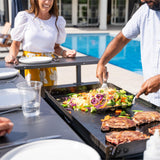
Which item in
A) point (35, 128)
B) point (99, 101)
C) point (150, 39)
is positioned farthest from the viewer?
point (150, 39)

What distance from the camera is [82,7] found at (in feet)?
88.6

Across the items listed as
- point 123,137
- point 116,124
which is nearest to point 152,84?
point 116,124

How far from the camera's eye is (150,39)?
2438 millimetres

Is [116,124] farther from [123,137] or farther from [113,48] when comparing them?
[113,48]

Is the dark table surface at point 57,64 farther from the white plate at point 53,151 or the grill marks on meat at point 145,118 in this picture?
the white plate at point 53,151

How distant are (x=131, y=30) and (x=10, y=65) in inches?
62.6

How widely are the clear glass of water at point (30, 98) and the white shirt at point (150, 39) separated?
1.33 metres

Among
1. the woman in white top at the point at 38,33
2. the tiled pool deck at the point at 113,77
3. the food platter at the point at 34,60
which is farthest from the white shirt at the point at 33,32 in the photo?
the tiled pool deck at the point at 113,77

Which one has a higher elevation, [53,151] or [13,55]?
[13,55]

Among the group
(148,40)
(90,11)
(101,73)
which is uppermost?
(90,11)

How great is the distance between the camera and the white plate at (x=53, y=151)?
108cm

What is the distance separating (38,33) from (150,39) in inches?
62.6

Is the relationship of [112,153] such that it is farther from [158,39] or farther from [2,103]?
[158,39]

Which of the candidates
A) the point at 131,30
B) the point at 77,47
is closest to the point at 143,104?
the point at 131,30
